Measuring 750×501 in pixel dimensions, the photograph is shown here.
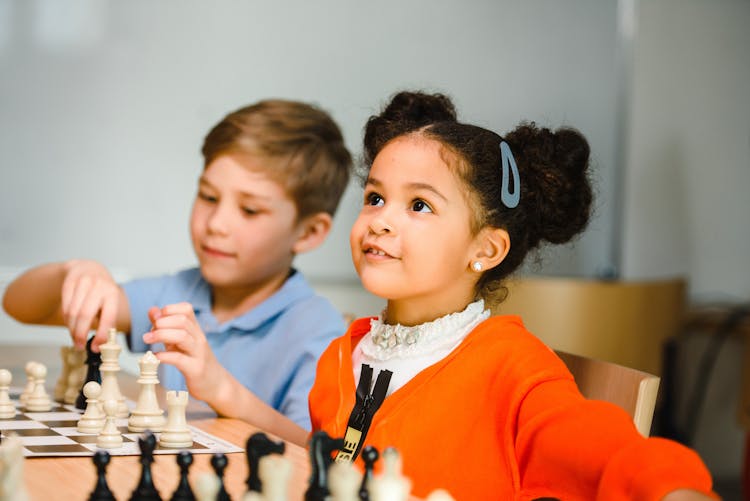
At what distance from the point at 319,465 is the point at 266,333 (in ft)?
3.72

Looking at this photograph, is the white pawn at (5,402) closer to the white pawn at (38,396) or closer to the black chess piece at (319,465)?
the white pawn at (38,396)

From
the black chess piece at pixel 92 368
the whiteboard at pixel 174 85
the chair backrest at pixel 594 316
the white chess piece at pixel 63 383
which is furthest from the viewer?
the chair backrest at pixel 594 316

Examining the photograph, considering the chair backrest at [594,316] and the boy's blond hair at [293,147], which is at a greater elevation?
the boy's blond hair at [293,147]

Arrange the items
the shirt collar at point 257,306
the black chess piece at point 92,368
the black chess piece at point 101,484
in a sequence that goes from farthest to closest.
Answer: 1. the shirt collar at point 257,306
2. the black chess piece at point 92,368
3. the black chess piece at point 101,484

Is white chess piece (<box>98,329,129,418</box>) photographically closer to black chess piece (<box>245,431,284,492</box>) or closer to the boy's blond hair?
black chess piece (<box>245,431,284,492</box>)

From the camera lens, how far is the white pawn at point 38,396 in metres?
1.54

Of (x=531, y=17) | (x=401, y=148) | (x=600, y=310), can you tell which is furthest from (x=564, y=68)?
(x=401, y=148)

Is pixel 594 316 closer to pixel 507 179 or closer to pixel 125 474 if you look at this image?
pixel 507 179

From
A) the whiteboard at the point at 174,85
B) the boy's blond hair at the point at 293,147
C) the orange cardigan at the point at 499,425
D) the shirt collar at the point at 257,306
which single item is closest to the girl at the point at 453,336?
the orange cardigan at the point at 499,425

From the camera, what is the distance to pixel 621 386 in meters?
1.25

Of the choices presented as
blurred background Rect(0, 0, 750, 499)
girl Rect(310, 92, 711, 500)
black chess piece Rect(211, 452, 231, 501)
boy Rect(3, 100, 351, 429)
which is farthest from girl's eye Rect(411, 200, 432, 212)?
blurred background Rect(0, 0, 750, 499)

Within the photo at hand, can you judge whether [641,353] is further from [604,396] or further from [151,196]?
[604,396]

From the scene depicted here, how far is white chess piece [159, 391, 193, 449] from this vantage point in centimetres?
126

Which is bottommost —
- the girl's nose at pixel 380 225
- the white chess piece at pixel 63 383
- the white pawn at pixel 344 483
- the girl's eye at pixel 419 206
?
the white chess piece at pixel 63 383
